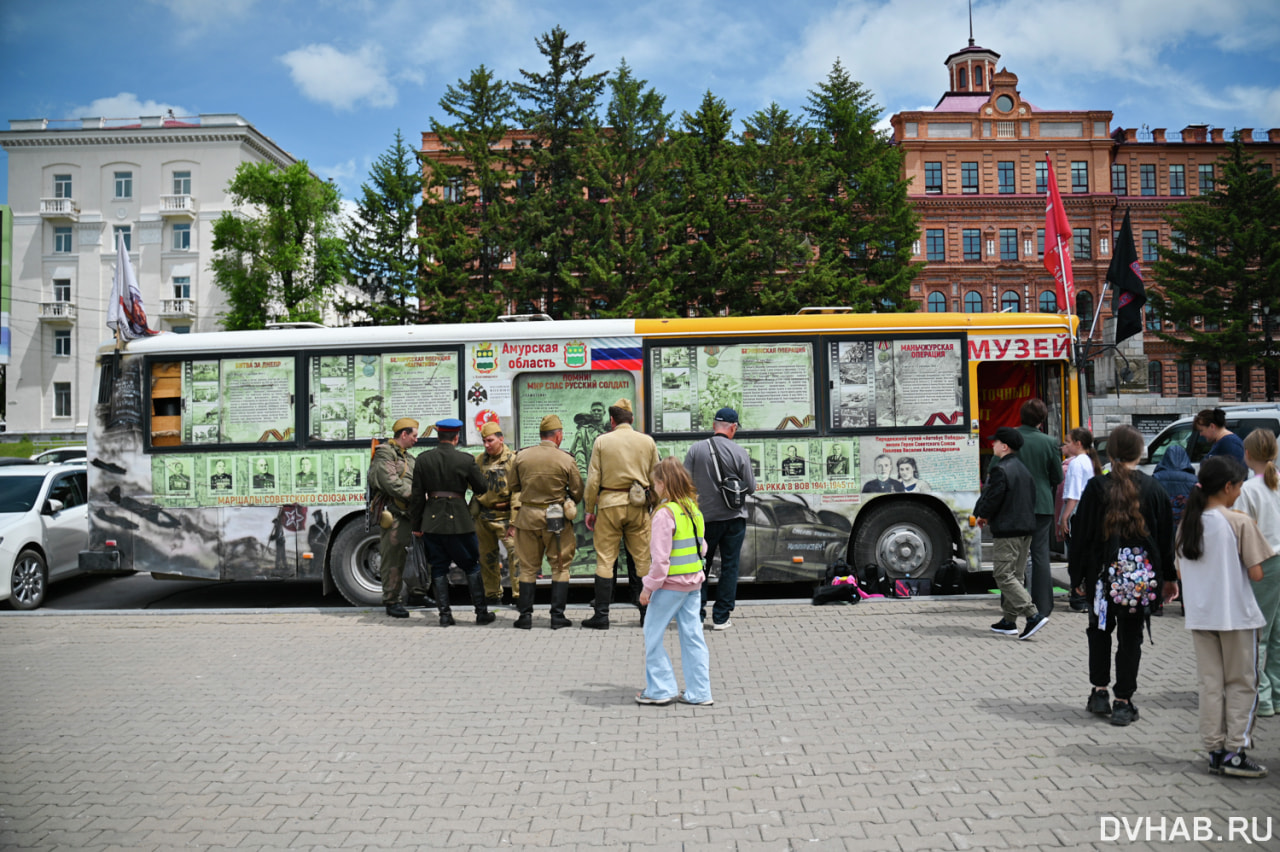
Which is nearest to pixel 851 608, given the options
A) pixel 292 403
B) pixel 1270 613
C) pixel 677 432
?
pixel 677 432

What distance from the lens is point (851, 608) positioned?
30.8 ft

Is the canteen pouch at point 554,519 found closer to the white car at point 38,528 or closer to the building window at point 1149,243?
the white car at point 38,528

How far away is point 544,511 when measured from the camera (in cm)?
870

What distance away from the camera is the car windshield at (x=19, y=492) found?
454 inches

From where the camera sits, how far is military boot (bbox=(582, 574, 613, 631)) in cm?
873

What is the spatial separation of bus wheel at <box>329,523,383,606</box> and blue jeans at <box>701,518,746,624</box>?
3.91m

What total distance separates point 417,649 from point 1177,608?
7.79m

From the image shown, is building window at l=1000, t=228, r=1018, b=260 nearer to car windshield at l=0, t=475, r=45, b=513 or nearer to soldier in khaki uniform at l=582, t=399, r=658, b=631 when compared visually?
soldier in khaki uniform at l=582, t=399, r=658, b=631

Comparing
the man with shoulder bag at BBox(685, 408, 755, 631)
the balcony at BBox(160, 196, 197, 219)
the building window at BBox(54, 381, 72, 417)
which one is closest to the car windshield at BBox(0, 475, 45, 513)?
the man with shoulder bag at BBox(685, 408, 755, 631)

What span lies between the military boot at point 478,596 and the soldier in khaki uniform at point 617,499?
1148mm

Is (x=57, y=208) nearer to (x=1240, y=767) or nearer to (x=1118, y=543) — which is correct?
(x=1118, y=543)

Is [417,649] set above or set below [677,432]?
below

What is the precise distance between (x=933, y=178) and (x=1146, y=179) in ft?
56.5

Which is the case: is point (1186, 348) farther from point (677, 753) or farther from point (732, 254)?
point (677, 753)
